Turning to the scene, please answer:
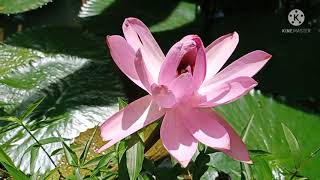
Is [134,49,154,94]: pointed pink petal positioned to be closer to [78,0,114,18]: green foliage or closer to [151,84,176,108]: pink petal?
[151,84,176,108]: pink petal

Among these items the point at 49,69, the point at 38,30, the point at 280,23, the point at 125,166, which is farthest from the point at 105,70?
the point at 125,166

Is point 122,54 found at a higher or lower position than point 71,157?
higher

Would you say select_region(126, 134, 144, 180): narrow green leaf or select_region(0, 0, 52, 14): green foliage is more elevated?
select_region(126, 134, 144, 180): narrow green leaf

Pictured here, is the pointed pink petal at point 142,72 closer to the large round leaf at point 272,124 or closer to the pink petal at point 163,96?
the pink petal at point 163,96

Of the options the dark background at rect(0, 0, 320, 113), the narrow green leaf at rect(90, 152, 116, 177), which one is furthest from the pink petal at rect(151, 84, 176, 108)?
the dark background at rect(0, 0, 320, 113)

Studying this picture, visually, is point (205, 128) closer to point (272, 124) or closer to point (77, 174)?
point (77, 174)

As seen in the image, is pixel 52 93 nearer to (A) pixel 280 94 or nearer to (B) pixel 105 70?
(B) pixel 105 70

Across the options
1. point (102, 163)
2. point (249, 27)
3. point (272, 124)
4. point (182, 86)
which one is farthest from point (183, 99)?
point (249, 27)
